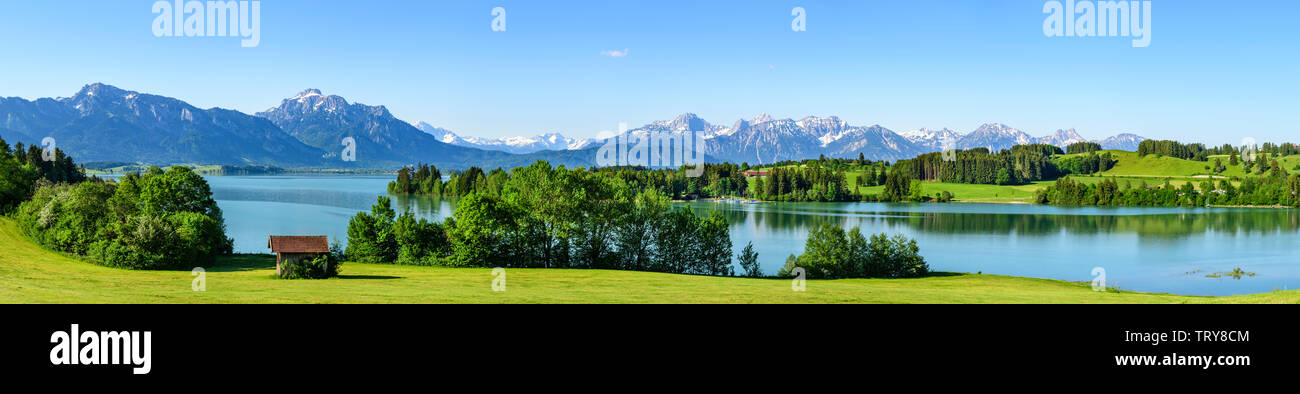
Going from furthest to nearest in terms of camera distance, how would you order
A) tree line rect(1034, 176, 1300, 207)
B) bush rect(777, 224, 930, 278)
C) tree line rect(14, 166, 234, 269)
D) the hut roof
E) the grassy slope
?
tree line rect(1034, 176, 1300, 207) < bush rect(777, 224, 930, 278) < tree line rect(14, 166, 234, 269) < the hut roof < the grassy slope

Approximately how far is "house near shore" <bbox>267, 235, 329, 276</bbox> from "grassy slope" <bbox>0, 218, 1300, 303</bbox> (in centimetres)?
97

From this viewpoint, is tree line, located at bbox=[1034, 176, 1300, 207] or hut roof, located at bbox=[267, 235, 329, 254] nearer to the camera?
hut roof, located at bbox=[267, 235, 329, 254]

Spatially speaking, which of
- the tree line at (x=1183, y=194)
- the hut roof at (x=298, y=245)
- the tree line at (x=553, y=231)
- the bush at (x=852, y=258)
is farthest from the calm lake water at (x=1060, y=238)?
the hut roof at (x=298, y=245)

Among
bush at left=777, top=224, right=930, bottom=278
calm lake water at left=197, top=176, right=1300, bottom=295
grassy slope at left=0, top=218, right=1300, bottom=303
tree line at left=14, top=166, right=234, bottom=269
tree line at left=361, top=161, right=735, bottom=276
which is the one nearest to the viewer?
grassy slope at left=0, top=218, right=1300, bottom=303

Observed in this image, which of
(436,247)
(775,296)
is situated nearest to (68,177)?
(436,247)

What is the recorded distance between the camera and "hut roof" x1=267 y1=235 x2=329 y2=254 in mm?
31450

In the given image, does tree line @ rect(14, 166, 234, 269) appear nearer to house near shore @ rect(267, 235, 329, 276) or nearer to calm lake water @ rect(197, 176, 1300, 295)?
house near shore @ rect(267, 235, 329, 276)

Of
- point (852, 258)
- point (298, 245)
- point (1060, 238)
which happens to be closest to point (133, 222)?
point (298, 245)

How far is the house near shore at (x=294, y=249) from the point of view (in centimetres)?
3150

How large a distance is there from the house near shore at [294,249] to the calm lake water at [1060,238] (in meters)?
32.3

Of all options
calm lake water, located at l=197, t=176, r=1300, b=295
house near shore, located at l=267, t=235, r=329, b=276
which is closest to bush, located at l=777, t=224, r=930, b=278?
calm lake water, located at l=197, t=176, r=1300, b=295

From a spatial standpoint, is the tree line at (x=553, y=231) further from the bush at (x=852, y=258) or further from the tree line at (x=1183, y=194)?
the tree line at (x=1183, y=194)
